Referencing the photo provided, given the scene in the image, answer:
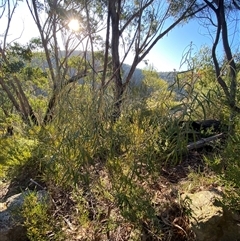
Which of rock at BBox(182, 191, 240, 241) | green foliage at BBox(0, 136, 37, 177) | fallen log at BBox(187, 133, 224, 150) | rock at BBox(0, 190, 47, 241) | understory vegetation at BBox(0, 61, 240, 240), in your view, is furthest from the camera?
green foliage at BBox(0, 136, 37, 177)

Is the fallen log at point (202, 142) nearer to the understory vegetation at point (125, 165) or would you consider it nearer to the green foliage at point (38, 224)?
the understory vegetation at point (125, 165)

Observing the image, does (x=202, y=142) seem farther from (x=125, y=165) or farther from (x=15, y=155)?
(x=15, y=155)

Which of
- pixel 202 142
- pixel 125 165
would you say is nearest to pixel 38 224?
pixel 125 165

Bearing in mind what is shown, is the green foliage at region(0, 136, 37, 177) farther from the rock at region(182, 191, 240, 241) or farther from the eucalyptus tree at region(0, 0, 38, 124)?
the eucalyptus tree at region(0, 0, 38, 124)

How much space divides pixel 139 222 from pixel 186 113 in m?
0.68

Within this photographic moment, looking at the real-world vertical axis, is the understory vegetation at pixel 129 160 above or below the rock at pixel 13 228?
above

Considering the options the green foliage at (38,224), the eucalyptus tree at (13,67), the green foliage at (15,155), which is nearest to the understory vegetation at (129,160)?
the green foliage at (38,224)

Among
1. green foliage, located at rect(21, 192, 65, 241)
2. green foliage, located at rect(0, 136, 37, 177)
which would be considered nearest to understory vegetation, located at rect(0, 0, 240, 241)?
green foliage, located at rect(21, 192, 65, 241)

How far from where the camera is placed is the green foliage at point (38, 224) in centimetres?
161

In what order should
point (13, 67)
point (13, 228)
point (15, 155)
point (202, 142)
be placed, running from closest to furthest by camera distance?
point (13, 228), point (202, 142), point (15, 155), point (13, 67)

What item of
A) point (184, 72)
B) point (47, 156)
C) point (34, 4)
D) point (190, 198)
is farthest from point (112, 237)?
point (34, 4)

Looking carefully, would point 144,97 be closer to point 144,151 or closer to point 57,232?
point 144,151

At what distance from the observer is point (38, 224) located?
65.3 inches

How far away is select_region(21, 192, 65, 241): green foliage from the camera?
1607 millimetres
